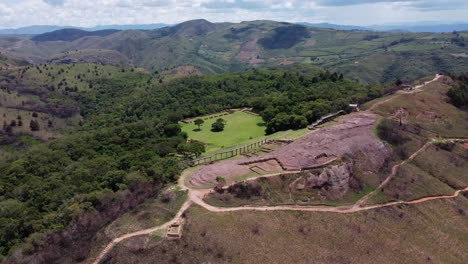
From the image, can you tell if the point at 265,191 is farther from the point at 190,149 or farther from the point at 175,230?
the point at 190,149

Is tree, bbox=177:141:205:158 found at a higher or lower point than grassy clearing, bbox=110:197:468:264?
higher

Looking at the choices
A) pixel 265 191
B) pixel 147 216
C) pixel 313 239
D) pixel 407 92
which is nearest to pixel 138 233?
pixel 147 216

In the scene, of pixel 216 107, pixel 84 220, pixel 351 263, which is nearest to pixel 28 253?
pixel 84 220

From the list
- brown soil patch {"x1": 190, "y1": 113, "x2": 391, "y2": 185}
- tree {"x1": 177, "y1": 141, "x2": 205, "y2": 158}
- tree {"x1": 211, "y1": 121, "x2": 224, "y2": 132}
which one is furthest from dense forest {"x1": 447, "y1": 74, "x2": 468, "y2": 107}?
tree {"x1": 177, "y1": 141, "x2": 205, "y2": 158}

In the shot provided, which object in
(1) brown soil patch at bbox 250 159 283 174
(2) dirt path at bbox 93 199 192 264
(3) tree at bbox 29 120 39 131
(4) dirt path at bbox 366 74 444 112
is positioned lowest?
(3) tree at bbox 29 120 39 131

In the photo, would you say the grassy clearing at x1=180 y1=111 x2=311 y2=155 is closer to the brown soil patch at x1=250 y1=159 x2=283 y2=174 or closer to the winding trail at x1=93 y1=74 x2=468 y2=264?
the brown soil patch at x1=250 y1=159 x2=283 y2=174
